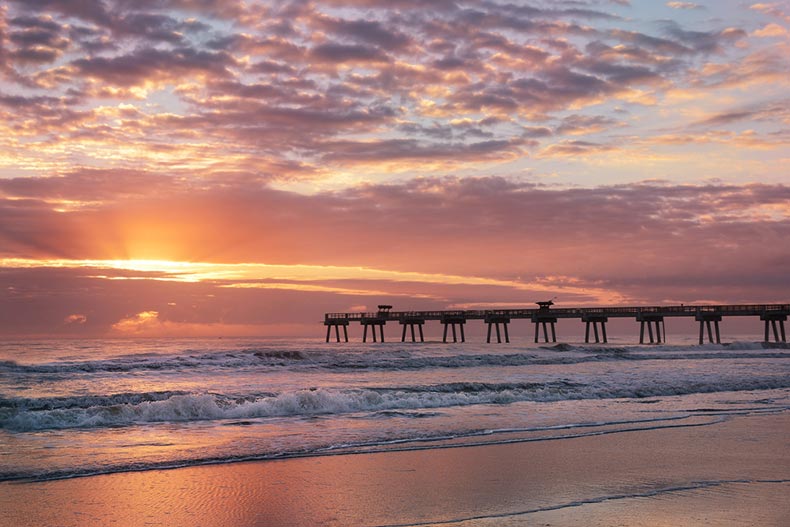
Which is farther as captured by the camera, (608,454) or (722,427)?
(722,427)

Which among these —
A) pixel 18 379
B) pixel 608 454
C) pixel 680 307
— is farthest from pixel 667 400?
pixel 680 307

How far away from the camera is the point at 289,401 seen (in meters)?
22.4

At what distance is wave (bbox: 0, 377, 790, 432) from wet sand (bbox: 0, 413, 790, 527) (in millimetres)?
7777

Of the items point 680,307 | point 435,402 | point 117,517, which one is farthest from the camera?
point 680,307

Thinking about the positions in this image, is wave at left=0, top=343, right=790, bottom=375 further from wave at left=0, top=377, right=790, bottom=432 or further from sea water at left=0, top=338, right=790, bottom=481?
wave at left=0, top=377, right=790, bottom=432

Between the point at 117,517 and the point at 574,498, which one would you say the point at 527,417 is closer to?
the point at 574,498

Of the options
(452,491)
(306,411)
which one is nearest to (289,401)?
(306,411)

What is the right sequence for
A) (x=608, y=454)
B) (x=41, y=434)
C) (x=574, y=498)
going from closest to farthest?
(x=574, y=498)
(x=608, y=454)
(x=41, y=434)

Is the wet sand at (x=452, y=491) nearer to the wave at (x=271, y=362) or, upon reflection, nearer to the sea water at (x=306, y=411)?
the sea water at (x=306, y=411)

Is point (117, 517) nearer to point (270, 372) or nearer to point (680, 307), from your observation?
point (270, 372)

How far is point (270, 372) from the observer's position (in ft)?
129

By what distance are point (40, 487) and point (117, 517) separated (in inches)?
103

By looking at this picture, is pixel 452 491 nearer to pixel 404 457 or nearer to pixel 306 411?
pixel 404 457

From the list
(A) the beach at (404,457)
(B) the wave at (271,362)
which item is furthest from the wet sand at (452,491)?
(B) the wave at (271,362)
